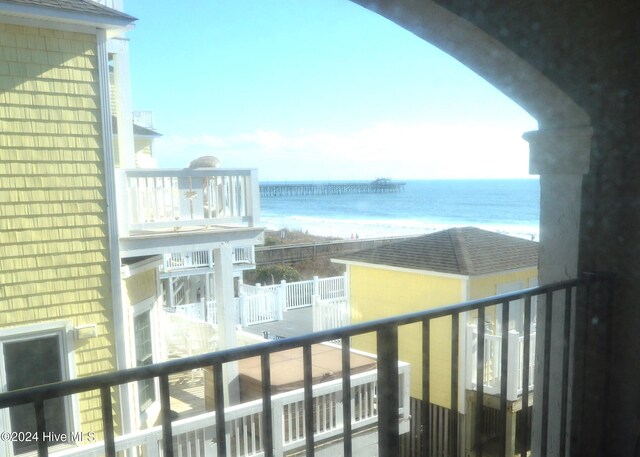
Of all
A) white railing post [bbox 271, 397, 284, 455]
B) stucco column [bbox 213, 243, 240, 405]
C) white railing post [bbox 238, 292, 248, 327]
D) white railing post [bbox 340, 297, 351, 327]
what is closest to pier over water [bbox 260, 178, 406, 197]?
white railing post [bbox 238, 292, 248, 327]

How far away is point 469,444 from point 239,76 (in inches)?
843

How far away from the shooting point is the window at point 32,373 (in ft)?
11.9

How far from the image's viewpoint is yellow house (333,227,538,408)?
593 centimetres

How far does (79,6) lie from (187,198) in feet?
5.48

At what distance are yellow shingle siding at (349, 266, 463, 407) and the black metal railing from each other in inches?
158

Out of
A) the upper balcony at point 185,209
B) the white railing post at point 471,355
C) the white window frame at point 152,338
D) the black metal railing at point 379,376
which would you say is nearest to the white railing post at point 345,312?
the white railing post at point 471,355

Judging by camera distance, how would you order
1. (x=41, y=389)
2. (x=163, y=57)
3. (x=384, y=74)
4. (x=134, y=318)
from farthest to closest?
(x=384, y=74), (x=163, y=57), (x=134, y=318), (x=41, y=389)

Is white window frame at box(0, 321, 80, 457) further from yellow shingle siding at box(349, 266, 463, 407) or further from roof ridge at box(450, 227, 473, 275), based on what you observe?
roof ridge at box(450, 227, 473, 275)

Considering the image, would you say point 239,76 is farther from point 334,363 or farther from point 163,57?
point 334,363

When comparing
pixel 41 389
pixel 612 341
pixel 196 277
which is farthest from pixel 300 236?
pixel 41 389

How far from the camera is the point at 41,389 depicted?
73cm

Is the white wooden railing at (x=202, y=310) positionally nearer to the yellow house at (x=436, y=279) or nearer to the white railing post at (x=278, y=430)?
the yellow house at (x=436, y=279)

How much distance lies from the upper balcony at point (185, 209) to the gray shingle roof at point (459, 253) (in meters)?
2.17

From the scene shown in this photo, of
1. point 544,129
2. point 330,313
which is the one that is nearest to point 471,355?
point 330,313
